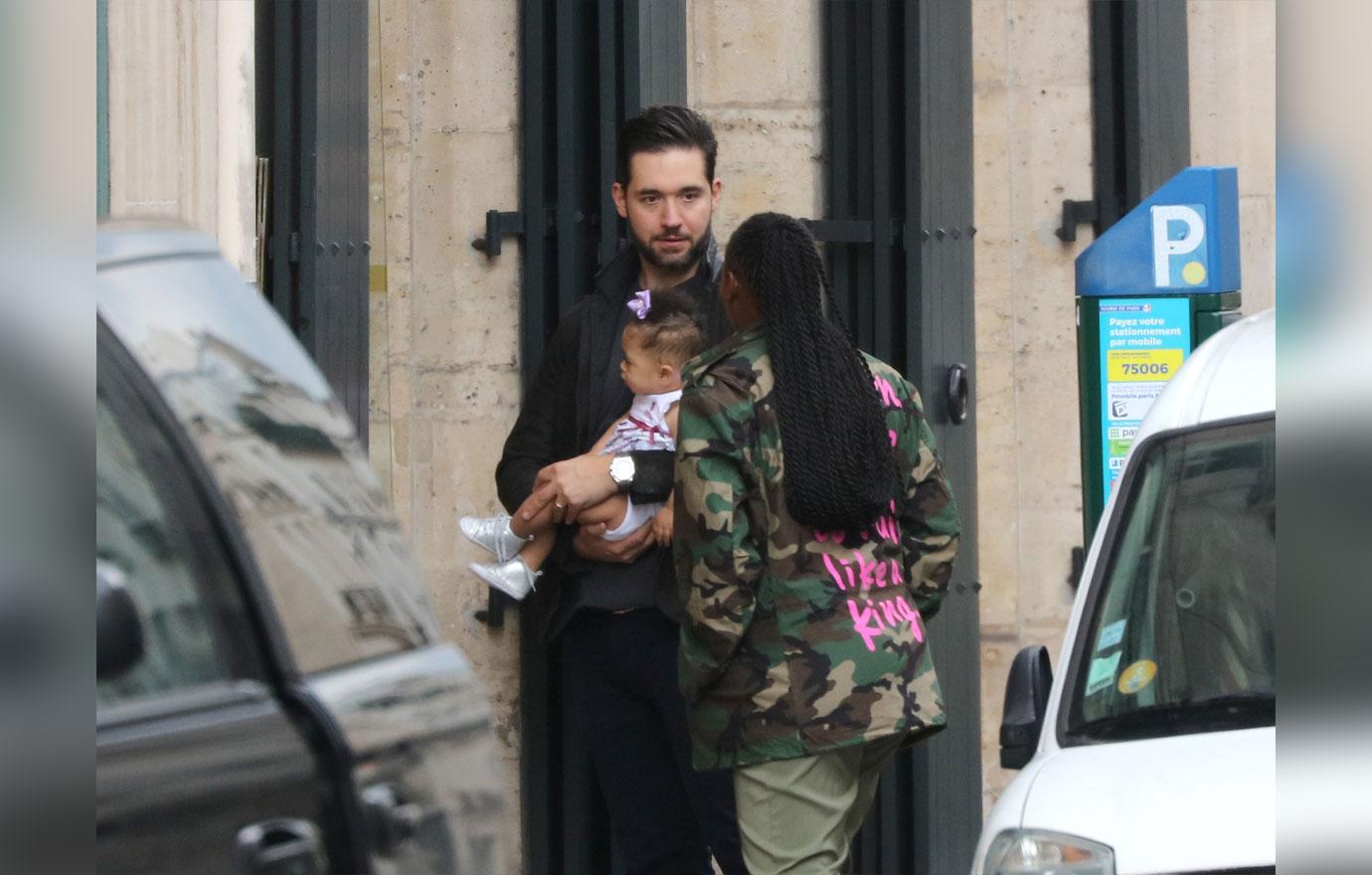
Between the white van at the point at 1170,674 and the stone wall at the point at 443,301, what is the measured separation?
2.66 m

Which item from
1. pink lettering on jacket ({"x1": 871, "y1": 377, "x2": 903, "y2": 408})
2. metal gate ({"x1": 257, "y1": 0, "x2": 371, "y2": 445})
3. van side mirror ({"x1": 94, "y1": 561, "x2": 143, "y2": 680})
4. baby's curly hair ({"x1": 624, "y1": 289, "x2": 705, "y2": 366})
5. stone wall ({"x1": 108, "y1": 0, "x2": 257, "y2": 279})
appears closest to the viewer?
van side mirror ({"x1": 94, "y1": 561, "x2": 143, "y2": 680})

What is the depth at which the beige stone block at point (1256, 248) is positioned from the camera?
660cm

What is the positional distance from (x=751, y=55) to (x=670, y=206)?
1.67 metres

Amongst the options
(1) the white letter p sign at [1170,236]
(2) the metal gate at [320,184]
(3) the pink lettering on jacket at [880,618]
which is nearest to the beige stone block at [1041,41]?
(1) the white letter p sign at [1170,236]

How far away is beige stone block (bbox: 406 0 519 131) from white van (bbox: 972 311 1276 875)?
9.58 ft

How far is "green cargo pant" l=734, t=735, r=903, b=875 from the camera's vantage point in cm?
414

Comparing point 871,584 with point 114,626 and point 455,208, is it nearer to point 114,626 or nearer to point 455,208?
point 455,208

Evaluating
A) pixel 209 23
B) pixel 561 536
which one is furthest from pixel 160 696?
pixel 209 23

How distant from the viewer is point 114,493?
1.33 m

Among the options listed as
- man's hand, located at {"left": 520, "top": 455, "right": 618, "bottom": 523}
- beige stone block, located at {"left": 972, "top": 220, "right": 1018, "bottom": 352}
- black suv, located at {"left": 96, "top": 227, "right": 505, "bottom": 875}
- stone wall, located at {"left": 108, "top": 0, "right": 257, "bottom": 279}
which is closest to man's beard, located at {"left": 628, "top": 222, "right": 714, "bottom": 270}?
man's hand, located at {"left": 520, "top": 455, "right": 618, "bottom": 523}

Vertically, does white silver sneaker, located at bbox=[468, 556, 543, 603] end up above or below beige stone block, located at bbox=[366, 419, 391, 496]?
below

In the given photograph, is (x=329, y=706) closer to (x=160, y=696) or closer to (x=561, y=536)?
(x=160, y=696)

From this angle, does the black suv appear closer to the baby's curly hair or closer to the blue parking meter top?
the baby's curly hair

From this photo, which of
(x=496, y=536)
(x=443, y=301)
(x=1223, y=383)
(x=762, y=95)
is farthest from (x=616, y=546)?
(x=762, y=95)
